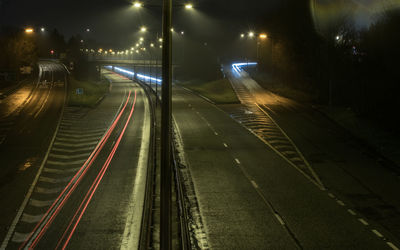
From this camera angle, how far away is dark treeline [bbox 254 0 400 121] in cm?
3888

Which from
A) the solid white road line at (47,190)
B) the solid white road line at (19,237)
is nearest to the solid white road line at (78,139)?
the solid white road line at (47,190)

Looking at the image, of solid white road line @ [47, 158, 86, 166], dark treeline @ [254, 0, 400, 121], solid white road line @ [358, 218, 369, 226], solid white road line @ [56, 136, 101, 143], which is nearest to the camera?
solid white road line @ [358, 218, 369, 226]

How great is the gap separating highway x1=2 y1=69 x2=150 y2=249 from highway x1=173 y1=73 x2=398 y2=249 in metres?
2.71

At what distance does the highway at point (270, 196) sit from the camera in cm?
1444

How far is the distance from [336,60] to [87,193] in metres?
41.6

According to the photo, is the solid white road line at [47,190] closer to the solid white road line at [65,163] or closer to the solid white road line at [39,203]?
the solid white road line at [39,203]

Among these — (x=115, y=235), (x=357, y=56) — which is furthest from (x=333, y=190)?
(x=357, y=56)

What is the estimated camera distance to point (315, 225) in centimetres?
1570

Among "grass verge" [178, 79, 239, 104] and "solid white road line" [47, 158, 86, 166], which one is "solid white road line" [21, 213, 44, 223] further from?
"grass verge" [178, 79, 239, 104]

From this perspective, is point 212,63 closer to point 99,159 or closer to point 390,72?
point 390,72

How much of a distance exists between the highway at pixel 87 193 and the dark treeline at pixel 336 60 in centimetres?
2085

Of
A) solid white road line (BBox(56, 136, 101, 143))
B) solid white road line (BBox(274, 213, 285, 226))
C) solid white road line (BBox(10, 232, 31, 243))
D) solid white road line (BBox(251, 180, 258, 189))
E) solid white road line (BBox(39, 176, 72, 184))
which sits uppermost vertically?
solid white road line (BBox(274, 213, 285, 226))

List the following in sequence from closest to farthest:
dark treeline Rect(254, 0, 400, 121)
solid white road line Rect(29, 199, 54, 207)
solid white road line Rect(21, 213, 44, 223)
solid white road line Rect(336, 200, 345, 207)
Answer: solid white road line Rect(21, 213, 44, 223), solid white road line Rect(336, 200, 345, 207), solid white road line Rect(29, 199, 54, 207), dark treeline Rect(254, 0, 400, 121)

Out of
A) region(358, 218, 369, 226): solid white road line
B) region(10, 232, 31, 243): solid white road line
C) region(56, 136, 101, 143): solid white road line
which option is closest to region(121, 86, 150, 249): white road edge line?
region(10, 232, 31, 243): solid white road line
